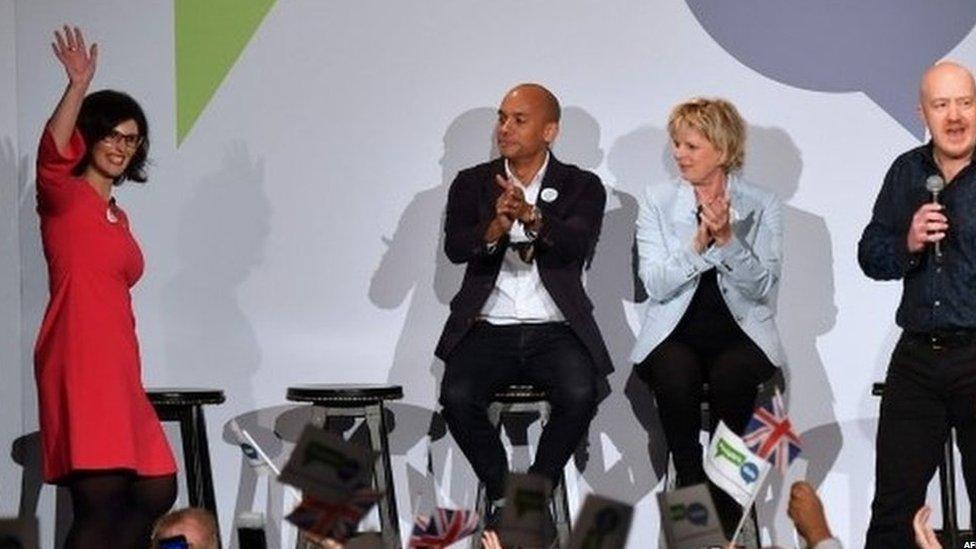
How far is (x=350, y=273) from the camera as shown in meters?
6.13

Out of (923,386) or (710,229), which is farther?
(710,229)

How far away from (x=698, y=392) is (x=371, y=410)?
1.00 meters

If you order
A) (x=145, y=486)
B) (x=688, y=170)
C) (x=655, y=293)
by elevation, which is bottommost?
(x=145, y=486)

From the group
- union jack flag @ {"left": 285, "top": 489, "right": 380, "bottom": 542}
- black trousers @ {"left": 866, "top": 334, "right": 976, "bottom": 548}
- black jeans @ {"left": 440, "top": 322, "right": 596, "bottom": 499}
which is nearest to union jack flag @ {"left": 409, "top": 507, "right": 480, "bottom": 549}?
union jack flag @ {"left": 285, "top": 489, "right": 380, "bottom": 542}

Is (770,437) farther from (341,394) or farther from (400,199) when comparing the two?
(400,199)

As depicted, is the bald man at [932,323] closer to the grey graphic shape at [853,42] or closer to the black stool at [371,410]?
the grey graphic shape at [853,42]

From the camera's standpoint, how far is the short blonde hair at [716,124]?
212 inches

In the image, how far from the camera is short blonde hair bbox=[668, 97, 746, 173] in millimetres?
5391

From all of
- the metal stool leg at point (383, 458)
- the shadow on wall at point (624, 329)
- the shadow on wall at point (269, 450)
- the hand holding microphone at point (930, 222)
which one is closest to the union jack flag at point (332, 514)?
the hand holding microphone at point (930, 222)

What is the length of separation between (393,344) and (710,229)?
1381mm

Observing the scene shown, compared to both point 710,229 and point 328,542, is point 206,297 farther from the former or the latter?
point 328,542

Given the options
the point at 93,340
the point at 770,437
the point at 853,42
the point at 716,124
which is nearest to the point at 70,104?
the point at 93,340

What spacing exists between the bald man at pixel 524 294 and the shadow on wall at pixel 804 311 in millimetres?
662

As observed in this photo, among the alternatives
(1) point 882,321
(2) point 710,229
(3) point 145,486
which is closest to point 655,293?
(2) point 710,229
